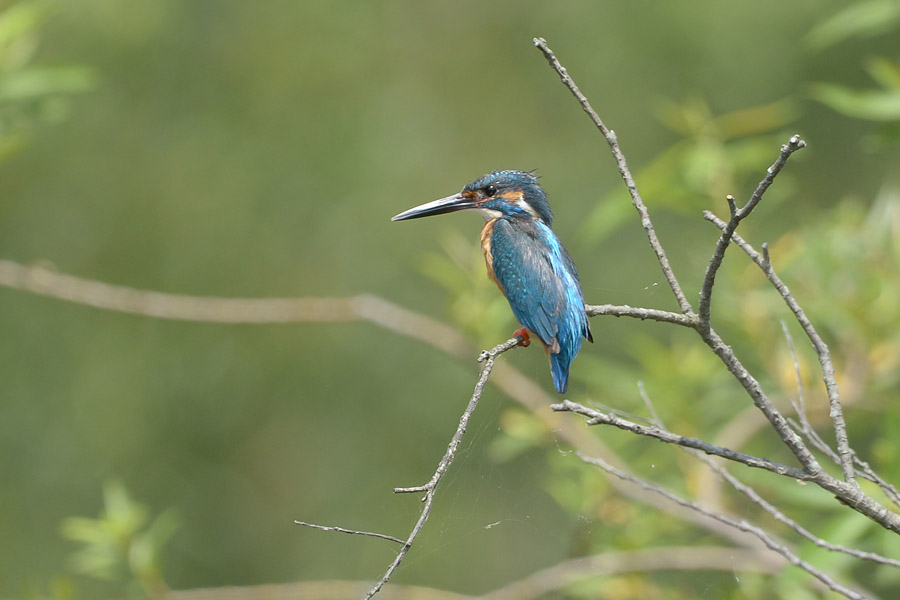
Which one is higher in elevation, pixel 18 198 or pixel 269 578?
pixel 18 198

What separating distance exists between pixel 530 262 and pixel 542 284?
0.09 m

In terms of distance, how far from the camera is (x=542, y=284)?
1.89 metres

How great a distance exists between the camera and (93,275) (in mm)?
4629

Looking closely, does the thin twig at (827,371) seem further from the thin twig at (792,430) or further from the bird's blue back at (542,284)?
the bird's blue back at (542,284)

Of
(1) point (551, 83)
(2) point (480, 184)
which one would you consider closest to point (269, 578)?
(1) point (551, 83)

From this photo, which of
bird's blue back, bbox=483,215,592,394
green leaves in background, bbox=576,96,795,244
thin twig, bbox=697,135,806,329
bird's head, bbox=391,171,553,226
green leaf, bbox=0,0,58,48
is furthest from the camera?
bird's head, bbox=391,171,553,226

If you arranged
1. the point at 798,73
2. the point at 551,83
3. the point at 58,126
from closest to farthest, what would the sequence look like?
the point at 798,73 → the point at 58,126 → the point at 551,83

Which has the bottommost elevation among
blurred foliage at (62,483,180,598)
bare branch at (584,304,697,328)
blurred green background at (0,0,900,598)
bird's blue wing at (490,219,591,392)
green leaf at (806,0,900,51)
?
bare branch at (584,304,697,328)

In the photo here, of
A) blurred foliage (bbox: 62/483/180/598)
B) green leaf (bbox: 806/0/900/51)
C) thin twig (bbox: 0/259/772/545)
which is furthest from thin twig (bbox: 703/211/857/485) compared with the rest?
blurred foliage (bbox: 62/483/180/598)

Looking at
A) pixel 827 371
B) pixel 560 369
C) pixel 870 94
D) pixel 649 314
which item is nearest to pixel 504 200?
pixel 560 369

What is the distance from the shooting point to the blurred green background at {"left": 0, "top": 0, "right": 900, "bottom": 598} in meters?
4.55

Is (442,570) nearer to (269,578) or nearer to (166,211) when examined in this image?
(269,578)

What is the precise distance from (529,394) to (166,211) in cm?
296

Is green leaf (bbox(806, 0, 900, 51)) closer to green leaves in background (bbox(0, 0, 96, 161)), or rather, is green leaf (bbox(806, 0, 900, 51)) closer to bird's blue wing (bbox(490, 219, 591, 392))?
bird's blue wing (bbox(490, 219, 591, 392))
